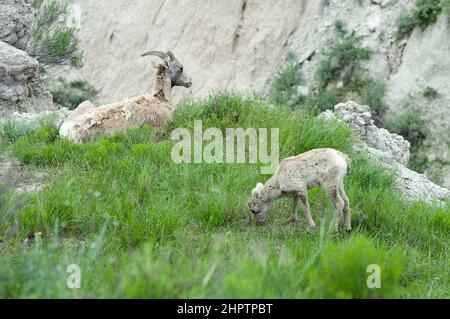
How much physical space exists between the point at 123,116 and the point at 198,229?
3371 millimetres

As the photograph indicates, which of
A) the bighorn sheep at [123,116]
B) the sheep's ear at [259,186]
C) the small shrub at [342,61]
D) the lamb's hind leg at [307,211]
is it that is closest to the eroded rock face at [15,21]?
the bighorn sheep at [123,116]

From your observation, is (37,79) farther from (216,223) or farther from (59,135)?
(216,223)

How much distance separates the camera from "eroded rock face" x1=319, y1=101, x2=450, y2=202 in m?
8.63

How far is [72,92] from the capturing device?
23422 millimetres

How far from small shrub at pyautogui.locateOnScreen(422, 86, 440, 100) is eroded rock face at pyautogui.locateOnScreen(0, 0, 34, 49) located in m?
11.0

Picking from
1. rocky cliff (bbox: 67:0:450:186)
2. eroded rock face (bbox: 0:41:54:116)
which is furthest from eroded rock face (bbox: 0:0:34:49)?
rocky cliff (bbox: 67:0:450:186)

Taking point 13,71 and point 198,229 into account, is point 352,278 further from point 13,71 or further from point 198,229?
point 13,71

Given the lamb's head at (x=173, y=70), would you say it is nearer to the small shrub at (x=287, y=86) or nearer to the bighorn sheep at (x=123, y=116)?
the bighorn sheep at (x=123, y=116)

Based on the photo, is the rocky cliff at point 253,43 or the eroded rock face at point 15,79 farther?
the rocky cliff at point 253,43

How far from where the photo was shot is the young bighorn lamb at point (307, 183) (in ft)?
20.6

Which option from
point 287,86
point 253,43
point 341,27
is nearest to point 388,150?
point 287,86

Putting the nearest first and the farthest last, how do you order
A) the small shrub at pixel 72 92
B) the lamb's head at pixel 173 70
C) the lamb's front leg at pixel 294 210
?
the lamb's front leg at pixel 294 210, the lamb's head at pixel 173 70, the small shrub at pixel 72 92

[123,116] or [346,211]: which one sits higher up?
[123,116]

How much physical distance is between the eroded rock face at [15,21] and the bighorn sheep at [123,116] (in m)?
5.29
